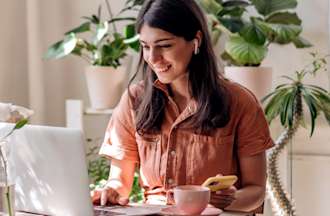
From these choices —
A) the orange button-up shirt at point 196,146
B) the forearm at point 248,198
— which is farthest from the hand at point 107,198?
the forearm at point 248,198

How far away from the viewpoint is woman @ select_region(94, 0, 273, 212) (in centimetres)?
178

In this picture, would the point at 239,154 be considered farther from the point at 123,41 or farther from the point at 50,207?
the point at 123,41

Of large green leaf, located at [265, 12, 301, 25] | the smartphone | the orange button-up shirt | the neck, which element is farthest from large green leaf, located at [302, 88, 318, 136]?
the smartphone

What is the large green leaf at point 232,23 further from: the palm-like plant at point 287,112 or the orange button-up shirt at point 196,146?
the orange button-up shirt at point 196,146

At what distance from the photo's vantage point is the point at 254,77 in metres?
2.49

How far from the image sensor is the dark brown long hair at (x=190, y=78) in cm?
177

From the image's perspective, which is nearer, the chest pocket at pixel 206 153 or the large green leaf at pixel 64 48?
the chest pocket at pixel 206 153

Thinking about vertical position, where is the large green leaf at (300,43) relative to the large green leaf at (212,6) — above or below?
below

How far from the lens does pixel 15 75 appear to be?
9.80 feet

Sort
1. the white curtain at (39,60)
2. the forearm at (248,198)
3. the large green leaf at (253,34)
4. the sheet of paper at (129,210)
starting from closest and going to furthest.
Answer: the sheet of paper at (129,210) < the forearm at (248,198) < the large green leaf at (253,34) < the white curtain at (39,60)

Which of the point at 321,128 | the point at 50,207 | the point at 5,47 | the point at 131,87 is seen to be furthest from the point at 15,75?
the point at 50,207

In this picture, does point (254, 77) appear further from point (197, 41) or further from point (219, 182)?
point (219, 182)

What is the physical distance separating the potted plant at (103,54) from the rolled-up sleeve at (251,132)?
3.27 feet

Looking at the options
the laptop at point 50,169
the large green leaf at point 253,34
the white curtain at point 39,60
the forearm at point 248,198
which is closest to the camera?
the laptop at point 50,169
